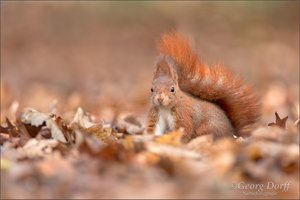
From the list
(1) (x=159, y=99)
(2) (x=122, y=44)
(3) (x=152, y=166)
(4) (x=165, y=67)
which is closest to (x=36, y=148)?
(3) (x=152, y=166)

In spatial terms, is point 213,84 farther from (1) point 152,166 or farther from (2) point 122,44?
(2) point 122,44

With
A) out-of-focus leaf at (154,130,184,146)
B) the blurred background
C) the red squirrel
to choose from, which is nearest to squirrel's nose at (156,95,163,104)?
the red squirrel

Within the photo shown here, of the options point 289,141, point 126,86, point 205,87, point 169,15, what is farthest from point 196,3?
point 289,141

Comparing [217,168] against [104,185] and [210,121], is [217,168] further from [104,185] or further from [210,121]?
[210,121]

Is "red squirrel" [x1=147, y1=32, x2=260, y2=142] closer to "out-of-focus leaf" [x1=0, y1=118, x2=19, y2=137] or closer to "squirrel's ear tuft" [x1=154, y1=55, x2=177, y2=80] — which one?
"squirrel's ear tuft" [x1=154, y1=55, x2=177, y2=80]

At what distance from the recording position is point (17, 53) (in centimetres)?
1287

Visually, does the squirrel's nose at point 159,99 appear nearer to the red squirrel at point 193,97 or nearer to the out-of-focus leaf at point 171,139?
the red squirrel at point 193,97

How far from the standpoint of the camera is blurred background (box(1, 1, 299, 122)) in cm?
1129

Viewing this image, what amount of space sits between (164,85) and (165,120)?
0.74ft

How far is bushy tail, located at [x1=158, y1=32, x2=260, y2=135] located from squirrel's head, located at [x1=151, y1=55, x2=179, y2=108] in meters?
0.18

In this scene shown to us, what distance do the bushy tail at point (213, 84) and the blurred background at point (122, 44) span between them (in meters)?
4.51

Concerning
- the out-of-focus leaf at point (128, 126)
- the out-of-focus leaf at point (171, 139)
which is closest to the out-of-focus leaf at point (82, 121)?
the out-of-focus leaf at point (128, 126)

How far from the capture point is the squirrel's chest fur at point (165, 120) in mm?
5520

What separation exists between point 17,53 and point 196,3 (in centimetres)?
304
